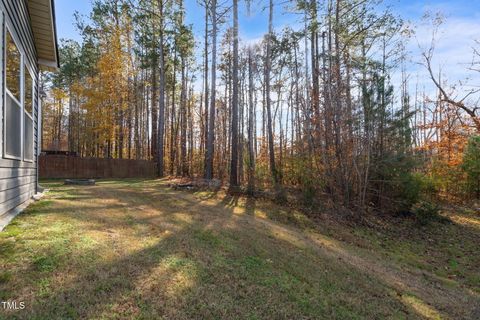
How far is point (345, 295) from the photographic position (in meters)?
3.26

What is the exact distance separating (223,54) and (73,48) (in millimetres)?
11514

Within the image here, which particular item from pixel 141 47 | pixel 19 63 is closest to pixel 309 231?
pixel 19 63

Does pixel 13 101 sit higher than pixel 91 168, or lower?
higher

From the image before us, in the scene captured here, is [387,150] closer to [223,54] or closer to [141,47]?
[223,54]

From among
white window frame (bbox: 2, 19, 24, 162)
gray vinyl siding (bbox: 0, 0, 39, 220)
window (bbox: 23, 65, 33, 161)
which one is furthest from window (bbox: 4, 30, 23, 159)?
window (bbox: 23, 65, 33, 161)

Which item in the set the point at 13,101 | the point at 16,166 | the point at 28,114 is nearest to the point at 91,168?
the point at 28,114

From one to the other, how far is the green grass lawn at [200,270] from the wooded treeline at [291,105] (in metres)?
3.47

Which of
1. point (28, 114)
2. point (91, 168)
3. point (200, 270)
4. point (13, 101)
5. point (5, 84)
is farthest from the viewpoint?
point (91, 168)

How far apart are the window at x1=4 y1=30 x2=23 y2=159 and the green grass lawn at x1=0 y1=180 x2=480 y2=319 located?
1040mm

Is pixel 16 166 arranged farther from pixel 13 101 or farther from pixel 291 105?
pixel 291 105

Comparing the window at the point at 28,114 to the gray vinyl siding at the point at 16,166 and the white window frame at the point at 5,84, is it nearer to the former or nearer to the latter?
the gray vinyl siding at the point at 16,166

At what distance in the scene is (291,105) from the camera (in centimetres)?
1482

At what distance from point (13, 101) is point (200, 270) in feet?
11.8

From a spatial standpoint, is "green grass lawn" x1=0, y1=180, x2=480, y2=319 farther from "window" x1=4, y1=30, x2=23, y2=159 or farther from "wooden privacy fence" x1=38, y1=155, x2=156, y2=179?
"wooden privacy fence" x1=38, y1=155, x2=156, y2=179
